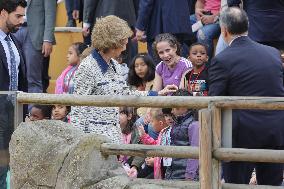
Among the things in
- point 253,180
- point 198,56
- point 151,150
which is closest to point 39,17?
point 198,56

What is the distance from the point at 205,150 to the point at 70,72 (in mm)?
5300

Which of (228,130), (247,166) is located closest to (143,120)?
(247,166)

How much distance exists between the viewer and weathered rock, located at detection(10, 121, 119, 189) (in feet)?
24.2

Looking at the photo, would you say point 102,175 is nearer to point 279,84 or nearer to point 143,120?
point 279,84

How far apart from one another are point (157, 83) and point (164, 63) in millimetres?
246

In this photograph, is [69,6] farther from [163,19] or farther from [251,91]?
[251,91]

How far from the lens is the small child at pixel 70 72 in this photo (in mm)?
11859

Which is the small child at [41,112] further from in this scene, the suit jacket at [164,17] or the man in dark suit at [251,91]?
the man in dark suit at [251,91]

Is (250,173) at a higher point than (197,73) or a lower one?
lower

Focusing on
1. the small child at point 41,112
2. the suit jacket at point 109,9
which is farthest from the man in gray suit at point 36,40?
the small child at point 41,112

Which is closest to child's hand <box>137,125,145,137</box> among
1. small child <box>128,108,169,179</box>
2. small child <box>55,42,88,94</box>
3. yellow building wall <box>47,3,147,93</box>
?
small child <box>128,108,169,179</box>

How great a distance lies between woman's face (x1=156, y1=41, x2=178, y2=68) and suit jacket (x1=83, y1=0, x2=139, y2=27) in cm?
117

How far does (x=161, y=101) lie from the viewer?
7137 millimetres

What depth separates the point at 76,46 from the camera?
12.2 metres
